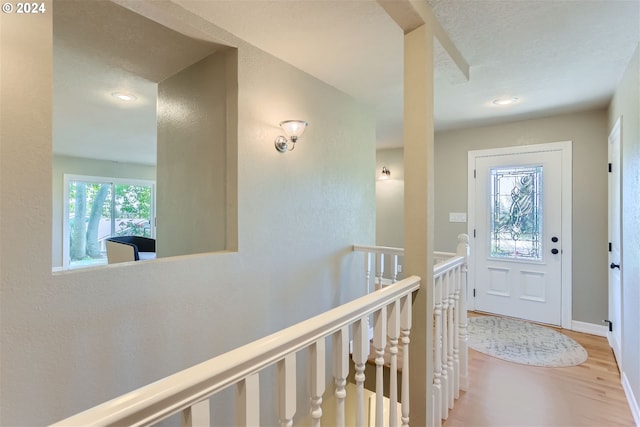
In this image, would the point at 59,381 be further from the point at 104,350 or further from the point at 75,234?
the point at 75,234

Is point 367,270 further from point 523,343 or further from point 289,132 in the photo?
point 523,343

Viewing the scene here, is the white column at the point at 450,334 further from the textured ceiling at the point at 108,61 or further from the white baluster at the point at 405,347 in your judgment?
the textured ceiling at the point at 108,61

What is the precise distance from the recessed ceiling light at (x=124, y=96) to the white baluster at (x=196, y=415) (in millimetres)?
2960

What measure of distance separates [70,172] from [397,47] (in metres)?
6.02

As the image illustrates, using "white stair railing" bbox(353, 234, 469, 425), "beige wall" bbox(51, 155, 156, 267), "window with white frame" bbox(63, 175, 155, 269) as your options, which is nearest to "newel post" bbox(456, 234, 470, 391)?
"white stair railing" bbox(353, 234, 469, 425)

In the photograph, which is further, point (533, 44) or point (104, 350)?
point (533, 44)

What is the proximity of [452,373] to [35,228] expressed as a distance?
7.74 ft

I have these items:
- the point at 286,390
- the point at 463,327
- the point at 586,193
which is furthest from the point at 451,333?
the point at 586,193

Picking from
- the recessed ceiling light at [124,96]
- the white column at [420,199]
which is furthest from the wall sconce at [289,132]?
the recessed ceiling light at [124,96]

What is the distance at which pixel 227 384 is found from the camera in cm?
69

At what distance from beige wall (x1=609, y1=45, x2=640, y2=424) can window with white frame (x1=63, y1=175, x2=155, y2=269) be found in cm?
725

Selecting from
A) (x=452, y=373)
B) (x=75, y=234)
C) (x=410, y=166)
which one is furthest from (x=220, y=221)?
(x=75, y=234)

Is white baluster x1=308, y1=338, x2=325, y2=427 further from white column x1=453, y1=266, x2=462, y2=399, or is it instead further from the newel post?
the newel post

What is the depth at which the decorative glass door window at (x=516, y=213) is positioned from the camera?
11.6 ft
